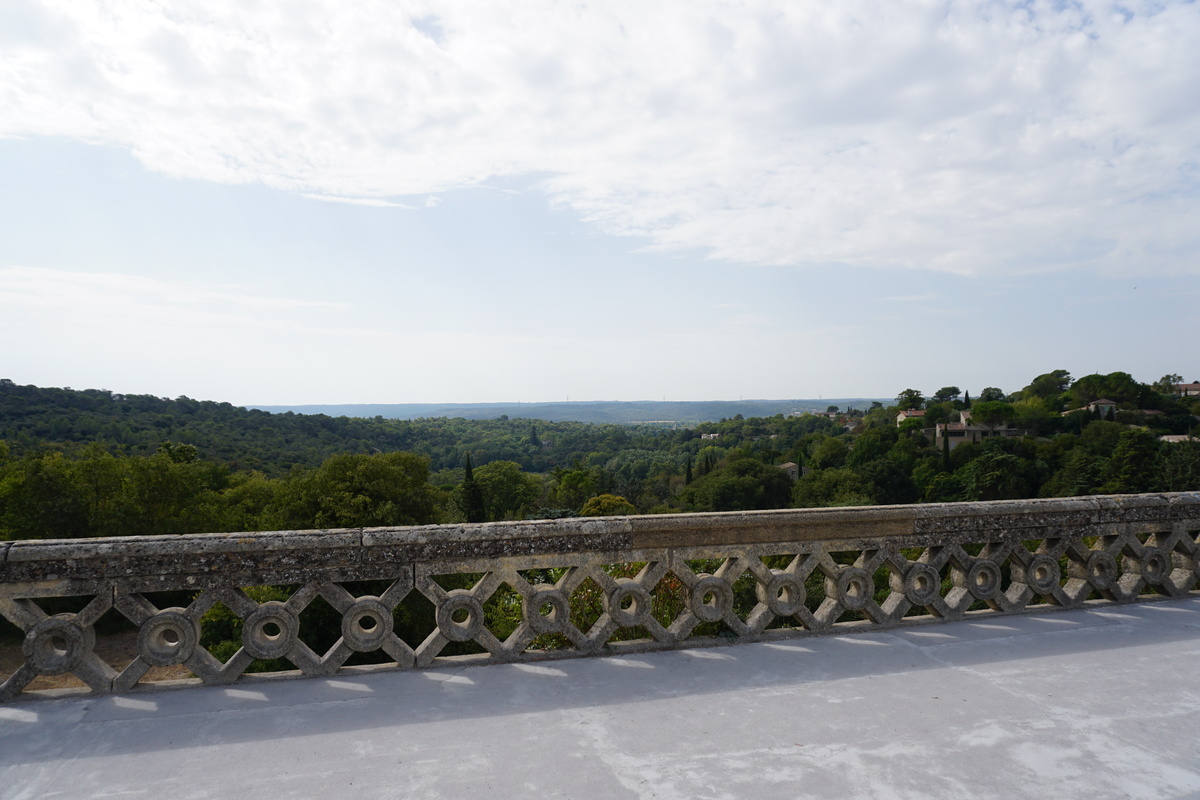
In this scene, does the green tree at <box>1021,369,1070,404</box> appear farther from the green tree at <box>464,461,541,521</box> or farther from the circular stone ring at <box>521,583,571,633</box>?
the circular stone ring at <box>521,583,571,633</box>

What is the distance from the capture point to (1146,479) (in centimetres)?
5044

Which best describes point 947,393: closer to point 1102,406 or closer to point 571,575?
point 1102,406

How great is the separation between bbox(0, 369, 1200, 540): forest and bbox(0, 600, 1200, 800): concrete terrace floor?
55.3ft

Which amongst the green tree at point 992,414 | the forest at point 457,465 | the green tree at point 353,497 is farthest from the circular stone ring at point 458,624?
the green tree at point 992,414

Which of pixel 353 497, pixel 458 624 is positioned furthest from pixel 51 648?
pixel 353 497

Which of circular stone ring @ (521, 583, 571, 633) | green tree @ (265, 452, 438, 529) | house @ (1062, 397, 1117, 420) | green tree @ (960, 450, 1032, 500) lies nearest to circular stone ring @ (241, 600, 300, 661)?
circular stone ring @ (521, 583, 571, 633)

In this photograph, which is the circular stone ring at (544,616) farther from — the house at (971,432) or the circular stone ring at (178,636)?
the house at (971,432)

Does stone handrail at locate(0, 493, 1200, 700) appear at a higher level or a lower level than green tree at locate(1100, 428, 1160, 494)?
higher

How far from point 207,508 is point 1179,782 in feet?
92.6

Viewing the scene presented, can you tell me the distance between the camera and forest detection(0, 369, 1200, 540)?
21281 millimetres

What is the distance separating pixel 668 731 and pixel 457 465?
384 ft

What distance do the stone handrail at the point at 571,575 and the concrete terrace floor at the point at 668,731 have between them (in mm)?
→ 176

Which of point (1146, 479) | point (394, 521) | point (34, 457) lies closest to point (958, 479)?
point (1146, 479)

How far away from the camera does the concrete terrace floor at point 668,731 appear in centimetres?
229
